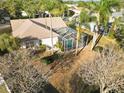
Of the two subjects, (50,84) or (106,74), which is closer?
(106,74)

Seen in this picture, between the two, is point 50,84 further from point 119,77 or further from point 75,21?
point 75,21

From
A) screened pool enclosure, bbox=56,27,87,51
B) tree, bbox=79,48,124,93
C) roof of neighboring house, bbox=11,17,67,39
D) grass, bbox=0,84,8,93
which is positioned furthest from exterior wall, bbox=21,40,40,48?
tree, bbox=79,48,124,93

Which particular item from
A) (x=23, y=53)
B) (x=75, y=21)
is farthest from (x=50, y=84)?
(x=75, y=21)

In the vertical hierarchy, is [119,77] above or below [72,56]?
above

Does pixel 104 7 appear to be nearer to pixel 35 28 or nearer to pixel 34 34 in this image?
pixel 34 34

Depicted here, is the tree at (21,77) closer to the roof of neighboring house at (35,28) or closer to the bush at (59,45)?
the bush at (59,45)

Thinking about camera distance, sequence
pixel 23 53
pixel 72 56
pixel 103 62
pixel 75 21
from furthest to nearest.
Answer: pixel 75 21, pixel 72 56, pixel 23 53, pixel 103 62

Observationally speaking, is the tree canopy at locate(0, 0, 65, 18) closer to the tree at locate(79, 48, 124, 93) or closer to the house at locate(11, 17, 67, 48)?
the house at locate(11, 17, 67, 48)

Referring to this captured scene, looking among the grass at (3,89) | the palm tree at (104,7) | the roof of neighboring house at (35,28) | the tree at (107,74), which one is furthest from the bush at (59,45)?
the grass at (3,89)

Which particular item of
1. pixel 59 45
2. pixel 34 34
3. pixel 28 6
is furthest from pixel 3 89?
pixel 28 6
